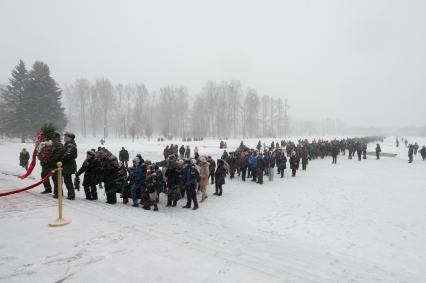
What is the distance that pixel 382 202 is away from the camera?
464 inches

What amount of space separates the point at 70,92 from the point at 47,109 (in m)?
43.0

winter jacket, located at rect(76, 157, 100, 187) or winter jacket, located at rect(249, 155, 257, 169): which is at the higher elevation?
winter jacket, located at rect(76, 157, 100, 187)

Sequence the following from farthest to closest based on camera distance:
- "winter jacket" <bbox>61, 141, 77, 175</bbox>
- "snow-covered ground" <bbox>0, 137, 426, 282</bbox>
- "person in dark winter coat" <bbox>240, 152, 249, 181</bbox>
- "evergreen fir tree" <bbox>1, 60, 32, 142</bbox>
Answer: "evergreen fir tree" <bbox>1, 60, 32, 142</bbox>, "person in dark winter coat" <bbox>240, 152, 249, 181</bbox>, "winter jacket" <bbox>61, 141, 77, 175</bbox>, "snow-covered ground" <bbox>0, 137, 426, 282</bbox>

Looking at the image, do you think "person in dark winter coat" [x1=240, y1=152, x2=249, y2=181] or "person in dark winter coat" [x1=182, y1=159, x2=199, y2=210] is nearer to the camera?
"person in dark winter coat" [x1=182, y1=159, x2=199, y2=210]

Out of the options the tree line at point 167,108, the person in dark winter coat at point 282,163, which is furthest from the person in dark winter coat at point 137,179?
the tree line at point 167,108

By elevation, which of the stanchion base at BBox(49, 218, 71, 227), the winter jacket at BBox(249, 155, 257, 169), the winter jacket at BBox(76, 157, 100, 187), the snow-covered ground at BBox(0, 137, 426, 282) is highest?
the winter jacket at BBox(76, 157, 100, 187)

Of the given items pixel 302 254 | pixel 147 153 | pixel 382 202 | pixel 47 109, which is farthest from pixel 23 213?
pixel 47 109

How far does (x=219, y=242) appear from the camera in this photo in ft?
18.8

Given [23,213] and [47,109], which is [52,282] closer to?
[23,213]

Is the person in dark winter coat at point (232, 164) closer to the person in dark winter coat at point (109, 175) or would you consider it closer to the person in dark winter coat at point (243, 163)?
the person in dark winter coat at point (243, 163)

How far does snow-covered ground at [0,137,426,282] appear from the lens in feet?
13.2

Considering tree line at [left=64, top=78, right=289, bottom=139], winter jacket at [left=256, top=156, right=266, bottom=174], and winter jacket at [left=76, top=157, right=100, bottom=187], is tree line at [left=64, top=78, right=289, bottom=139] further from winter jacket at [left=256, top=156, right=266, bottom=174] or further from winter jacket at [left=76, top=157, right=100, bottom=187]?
winter jacket at [left=76, top=157, right=100, bottom=187]

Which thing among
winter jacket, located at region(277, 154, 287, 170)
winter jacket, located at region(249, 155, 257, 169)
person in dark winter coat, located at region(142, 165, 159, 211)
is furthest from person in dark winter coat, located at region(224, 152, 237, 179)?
person in dark winter coat, located at region(142, 165, 159, 211)

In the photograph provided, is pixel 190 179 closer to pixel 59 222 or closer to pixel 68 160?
pixel 68 160
